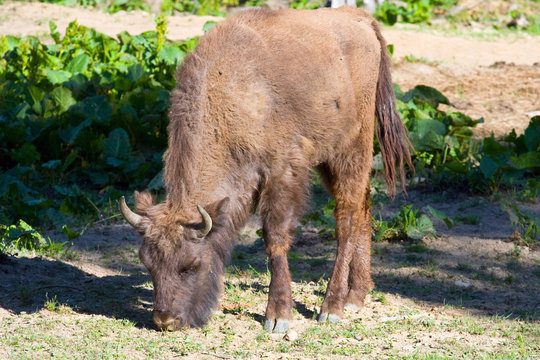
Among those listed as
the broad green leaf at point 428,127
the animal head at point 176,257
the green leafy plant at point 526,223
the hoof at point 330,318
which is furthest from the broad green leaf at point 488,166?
the animal head at point 176,257

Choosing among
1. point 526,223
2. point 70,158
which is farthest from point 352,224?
point 70,158

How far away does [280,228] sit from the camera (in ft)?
17.4

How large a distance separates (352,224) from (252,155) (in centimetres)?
119

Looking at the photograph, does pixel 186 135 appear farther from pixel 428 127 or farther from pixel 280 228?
pixel 428 127

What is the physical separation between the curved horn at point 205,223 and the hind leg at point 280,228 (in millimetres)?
568

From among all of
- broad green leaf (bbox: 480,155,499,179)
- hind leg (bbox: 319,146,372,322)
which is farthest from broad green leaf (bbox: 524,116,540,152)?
hind leg (bbox: 319,146,372,322)

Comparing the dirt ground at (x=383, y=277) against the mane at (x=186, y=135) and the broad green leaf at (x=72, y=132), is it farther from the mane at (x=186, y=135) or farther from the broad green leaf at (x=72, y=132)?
the broad green leaf at (x=72, y=132)

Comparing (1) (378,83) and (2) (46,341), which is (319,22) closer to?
(1) (378,83)

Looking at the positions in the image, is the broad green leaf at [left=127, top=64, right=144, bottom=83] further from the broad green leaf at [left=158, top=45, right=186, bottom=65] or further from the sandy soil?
the sandy soil

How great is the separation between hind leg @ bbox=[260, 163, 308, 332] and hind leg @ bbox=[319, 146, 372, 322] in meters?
0.52

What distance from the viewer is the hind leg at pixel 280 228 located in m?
5.24

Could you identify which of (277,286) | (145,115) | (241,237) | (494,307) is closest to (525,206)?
(494,307)

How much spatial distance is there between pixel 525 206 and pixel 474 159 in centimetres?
135

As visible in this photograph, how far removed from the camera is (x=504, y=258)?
268 inches
